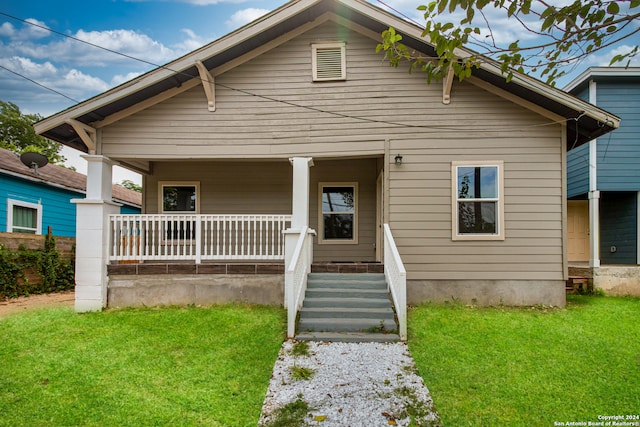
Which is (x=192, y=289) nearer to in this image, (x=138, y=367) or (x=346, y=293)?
(x=138, y=367)

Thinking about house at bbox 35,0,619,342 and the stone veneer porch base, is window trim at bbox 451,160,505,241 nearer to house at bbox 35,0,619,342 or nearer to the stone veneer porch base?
house at bbox 35,0,619,342

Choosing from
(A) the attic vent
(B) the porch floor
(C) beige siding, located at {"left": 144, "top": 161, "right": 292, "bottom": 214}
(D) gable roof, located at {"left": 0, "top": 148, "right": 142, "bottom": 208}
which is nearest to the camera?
(B) the porch floor

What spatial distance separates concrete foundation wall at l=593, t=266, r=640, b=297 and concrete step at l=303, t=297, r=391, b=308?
6103 mm

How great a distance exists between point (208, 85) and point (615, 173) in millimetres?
10159

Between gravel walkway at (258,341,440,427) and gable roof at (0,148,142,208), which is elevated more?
gable roof at (0,148,142,208)

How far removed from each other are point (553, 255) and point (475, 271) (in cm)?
Result: 152

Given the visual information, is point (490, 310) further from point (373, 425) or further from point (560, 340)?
point (373, 425)

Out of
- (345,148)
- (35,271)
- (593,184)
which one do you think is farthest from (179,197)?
(593,184)

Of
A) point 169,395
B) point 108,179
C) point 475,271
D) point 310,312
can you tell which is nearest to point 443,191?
point 475,271

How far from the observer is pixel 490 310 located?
645 cm

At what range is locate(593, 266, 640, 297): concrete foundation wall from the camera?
322 inches

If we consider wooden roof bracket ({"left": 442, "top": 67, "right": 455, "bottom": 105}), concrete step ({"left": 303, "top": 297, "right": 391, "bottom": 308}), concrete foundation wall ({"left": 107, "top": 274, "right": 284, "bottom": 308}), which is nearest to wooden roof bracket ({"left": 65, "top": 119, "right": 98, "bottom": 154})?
concrete foundation wall ({"left": 107, "top": 274, "right": 284, "bottom": 308})

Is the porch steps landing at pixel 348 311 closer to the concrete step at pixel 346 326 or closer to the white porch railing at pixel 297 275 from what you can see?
the concrete step at pixel 346 326

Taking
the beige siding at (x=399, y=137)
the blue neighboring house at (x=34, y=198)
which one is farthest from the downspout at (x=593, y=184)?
the blue neighboring house at (x=34, y=198)
